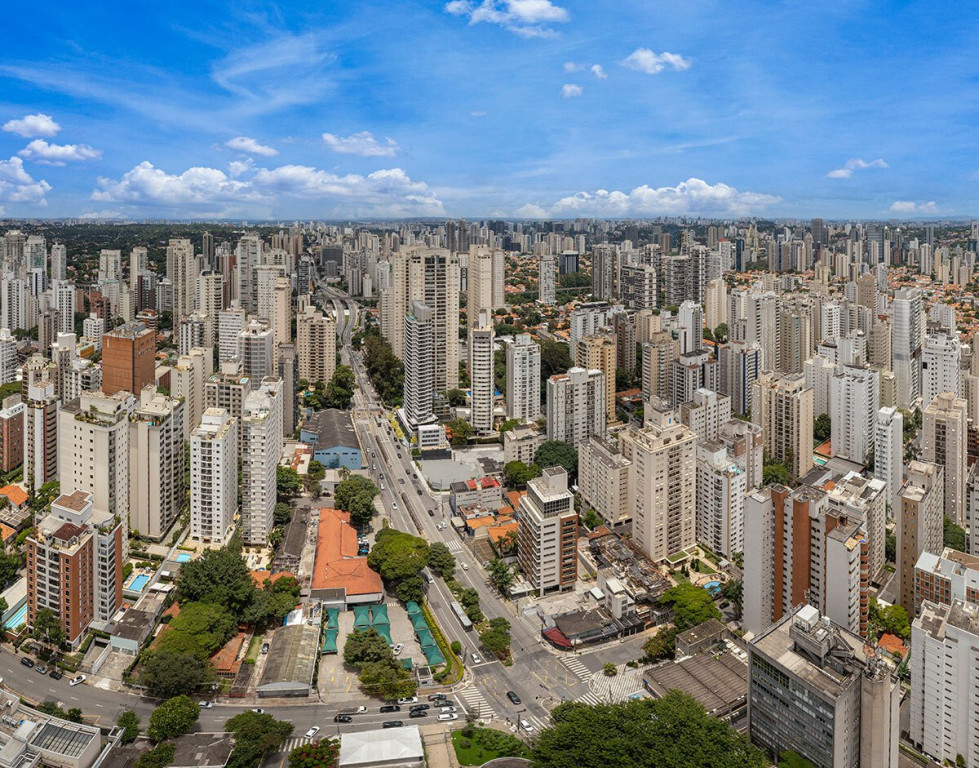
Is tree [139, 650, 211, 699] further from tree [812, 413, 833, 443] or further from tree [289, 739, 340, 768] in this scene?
tree [812, 413, 833, 443]

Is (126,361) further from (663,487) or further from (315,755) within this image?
(663,487)

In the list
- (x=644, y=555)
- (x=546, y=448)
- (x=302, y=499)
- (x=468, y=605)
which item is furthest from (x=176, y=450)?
(x=644, y=555)

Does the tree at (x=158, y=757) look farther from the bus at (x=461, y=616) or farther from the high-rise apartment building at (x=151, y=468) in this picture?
the high-rise apartment building at (x=151, y=468)

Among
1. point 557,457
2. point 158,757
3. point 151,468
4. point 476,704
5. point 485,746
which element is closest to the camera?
point 158,757

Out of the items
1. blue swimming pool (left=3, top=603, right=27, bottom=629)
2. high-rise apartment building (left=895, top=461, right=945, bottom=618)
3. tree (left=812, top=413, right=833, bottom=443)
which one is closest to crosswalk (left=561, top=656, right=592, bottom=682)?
high-rise apartment building (left=895, top=461, right=945, bottom=618)

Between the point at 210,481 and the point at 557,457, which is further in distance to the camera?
the point at 557,457

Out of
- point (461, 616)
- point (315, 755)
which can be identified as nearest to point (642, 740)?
point (315, 755)
